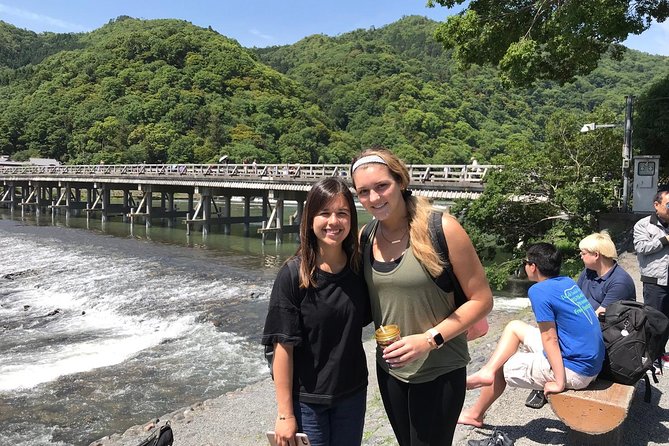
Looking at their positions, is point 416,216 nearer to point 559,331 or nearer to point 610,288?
point 559,331

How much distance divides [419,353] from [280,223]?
25.6 meters

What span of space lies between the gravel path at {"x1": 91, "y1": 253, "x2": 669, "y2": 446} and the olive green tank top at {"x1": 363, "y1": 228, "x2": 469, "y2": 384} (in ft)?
5.51

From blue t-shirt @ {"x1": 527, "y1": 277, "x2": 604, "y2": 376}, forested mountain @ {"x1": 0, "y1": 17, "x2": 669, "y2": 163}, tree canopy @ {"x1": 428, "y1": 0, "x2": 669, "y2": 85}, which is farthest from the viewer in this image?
forested mountain @ {"x1": 0, "y1": 17, "x2": 669, "y2": 163}

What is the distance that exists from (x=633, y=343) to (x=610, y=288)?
0.84m

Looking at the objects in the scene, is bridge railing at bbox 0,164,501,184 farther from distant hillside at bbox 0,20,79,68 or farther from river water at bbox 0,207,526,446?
distant hillside at bbox 0,20,79,68

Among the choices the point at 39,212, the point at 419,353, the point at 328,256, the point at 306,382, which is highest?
the point at 328,256

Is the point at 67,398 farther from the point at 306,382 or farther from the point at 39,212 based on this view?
the point at 39,212

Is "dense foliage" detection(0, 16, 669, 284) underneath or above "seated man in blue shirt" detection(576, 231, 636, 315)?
above

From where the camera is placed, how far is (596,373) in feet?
10.9

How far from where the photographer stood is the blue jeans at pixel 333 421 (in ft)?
7.08

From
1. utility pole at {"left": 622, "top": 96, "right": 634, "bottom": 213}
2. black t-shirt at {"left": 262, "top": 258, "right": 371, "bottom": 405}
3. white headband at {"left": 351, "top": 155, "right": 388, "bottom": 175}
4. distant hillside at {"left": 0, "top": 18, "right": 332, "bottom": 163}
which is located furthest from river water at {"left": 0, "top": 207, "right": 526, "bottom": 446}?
distant hillside at {"left": 0, "top": 18, "right": 332, "bottom": 163}

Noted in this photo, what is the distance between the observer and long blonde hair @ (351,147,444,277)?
2.02m

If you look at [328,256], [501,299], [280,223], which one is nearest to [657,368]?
[328,256]

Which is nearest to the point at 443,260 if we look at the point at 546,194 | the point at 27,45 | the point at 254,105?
the point at 546,194
